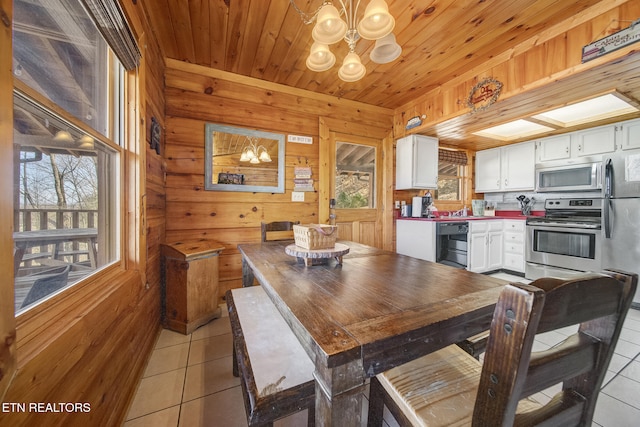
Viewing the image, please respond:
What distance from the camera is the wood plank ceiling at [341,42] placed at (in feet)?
5.82

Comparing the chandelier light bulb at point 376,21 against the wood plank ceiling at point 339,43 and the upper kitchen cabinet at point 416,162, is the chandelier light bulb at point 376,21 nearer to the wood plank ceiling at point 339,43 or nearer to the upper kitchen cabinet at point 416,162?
the wood plank ceiling at point 339,43

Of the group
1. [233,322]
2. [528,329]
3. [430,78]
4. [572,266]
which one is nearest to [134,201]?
[233,322]

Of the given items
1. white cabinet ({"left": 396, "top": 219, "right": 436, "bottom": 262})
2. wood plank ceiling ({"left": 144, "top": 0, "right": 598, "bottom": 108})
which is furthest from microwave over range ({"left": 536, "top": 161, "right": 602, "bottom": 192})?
wood plank ceiling ({"left": 144, "top": 0, "right": 598, "bottom": 108})

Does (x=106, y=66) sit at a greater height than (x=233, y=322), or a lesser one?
greater

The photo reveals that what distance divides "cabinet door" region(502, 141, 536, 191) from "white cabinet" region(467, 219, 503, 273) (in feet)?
2.39

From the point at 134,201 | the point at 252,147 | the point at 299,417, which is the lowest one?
the point at 299,417

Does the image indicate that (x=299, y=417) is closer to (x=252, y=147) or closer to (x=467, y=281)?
(x=467, y=281)

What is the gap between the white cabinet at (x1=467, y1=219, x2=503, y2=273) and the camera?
3.38 m

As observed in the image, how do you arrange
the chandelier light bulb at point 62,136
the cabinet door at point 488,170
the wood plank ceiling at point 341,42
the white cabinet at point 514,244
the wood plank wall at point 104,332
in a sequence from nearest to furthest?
the wood plank wall at point 104,332
the chandelier light bulb at point 62,136
the wood plank ceiling at point 341,42
the white cabinet at point 514,244
the cabinet door at point 488,170

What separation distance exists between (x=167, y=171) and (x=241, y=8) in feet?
5.22

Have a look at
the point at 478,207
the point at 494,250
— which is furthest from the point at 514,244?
the point at 478,207

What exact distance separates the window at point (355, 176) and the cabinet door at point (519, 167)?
235 centimetres

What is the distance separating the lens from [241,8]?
179 centimetres
